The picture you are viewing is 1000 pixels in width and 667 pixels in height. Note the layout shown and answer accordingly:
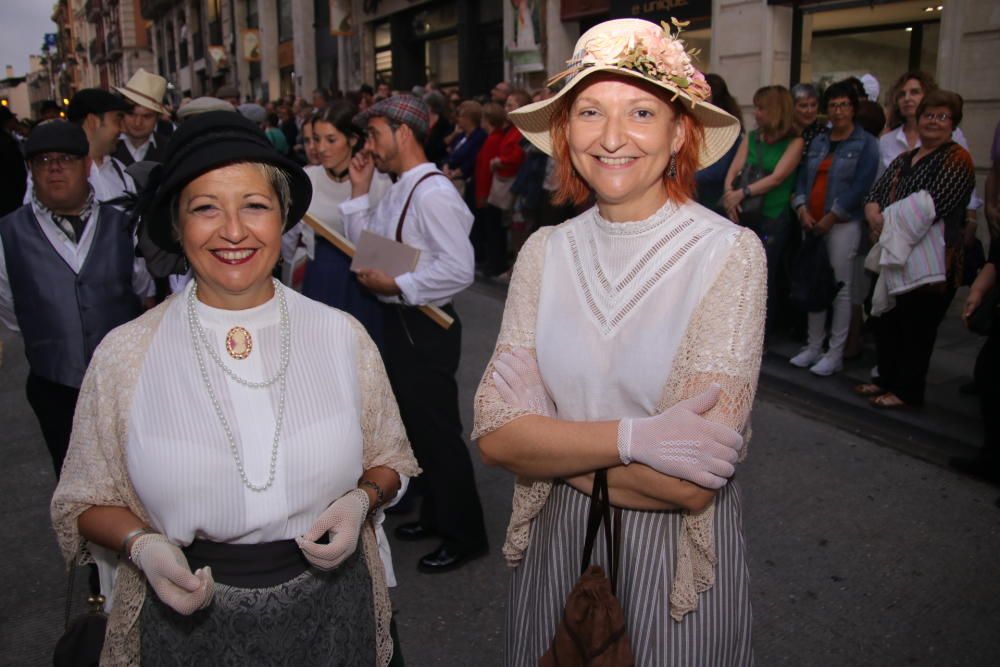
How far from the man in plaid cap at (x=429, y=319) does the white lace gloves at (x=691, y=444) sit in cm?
219

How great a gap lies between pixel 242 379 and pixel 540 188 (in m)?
7.58

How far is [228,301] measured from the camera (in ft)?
6.27

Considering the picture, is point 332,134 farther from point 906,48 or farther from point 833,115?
point 906,48

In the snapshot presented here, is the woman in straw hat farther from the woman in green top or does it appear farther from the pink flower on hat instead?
the woman in green top

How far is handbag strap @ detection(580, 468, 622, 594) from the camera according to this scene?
182cm

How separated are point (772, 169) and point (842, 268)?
100cm

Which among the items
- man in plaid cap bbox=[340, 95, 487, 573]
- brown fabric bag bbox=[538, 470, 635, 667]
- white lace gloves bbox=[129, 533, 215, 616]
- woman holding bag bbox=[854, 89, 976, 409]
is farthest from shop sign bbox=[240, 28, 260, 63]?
brown fabric bag bbox=[538, 470, 635, 667]

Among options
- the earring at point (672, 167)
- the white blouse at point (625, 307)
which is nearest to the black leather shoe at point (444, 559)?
the white blouse at point (625, 307)

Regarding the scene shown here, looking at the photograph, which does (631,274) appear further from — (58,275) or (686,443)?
(58,275)

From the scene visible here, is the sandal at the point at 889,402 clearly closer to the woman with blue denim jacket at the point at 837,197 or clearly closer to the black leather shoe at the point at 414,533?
the woman with blue denim jacket at the point at 837,197

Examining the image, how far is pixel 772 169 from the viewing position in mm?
6582

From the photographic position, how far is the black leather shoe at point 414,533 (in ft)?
13.5

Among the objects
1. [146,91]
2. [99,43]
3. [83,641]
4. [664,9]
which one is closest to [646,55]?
[83,641]

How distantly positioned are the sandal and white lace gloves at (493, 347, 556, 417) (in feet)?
14.0
